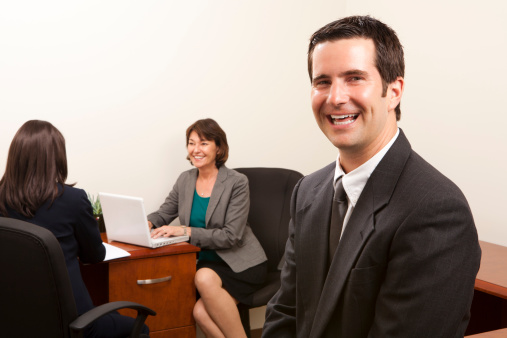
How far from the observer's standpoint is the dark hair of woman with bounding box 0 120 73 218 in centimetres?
192

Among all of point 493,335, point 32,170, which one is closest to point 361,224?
point 493,335

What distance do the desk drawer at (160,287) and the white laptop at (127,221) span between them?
0.11 meters

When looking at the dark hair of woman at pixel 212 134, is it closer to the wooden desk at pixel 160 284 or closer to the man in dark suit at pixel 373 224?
the wooden desk at pixel 160 284

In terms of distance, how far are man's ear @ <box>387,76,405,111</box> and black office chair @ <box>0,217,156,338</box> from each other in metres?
1.13

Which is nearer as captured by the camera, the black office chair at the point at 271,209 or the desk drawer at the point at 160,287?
the desk drawer at the point at 160,287

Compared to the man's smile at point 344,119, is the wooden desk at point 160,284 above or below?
below

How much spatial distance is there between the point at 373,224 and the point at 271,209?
1874 millimetres

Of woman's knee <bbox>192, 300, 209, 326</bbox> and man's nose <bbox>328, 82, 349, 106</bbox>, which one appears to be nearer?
man's nose <bbox>328, 82, 349, 106</bbox>

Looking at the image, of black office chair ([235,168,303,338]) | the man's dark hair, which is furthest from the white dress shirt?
black office chair ([235,168,303,338])

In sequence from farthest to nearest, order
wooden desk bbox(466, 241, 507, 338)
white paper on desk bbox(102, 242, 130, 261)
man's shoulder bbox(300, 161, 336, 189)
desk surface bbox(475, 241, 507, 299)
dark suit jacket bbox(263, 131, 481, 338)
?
1. white paper on desk bbox(102, 242, 130, 261)
2. wooden desk bbox(466, 241, 507, 338)
3. desk surface bbox(475, 241, 507, 299)
4. man's shoulder bbox(300, 161, 336, 189)
5. dark suit jacket bbox(263, 131, 481, 338)

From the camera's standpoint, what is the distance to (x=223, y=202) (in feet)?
9.27

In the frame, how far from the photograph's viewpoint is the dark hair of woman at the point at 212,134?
2885 millimetres

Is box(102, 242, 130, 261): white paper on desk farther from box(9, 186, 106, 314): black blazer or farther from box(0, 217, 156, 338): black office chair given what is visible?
box(0, 217, 156, 338): black office chair

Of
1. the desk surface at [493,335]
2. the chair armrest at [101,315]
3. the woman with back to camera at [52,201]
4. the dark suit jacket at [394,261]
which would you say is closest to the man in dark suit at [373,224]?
the dark suit jacket at [394,261]
